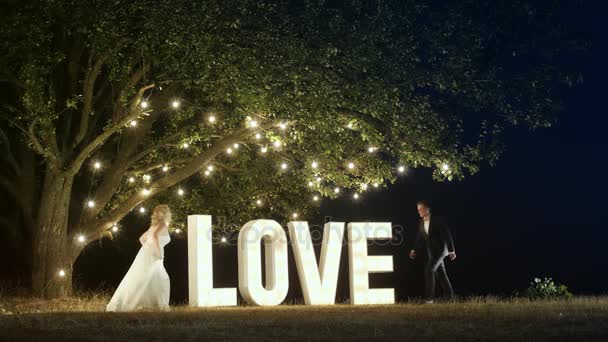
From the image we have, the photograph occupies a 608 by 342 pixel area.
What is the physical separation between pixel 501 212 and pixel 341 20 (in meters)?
28.8

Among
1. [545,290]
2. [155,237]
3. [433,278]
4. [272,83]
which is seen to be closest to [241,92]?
[272,83]

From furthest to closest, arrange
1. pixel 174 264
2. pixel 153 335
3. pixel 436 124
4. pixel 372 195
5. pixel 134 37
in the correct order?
1. pixel 372 195
2. pixel 174 264
3. pixel 436 124
4. pixel 134 37
5. pixel 153 335

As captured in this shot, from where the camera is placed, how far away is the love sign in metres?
19.2

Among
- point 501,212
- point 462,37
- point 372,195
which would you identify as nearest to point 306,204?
point 462,37

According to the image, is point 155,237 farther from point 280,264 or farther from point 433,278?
point 433,278

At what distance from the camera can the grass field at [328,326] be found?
35.4 feet

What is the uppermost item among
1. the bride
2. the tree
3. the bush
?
the tree

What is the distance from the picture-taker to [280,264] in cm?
2005

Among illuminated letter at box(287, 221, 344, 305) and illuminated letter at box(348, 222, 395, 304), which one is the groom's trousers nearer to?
illuminated letter at box(348, 222, 395, 304)

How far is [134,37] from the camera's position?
1911 cm

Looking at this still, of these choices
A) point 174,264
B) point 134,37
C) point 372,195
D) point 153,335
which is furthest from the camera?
point 372,195

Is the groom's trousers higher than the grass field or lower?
higher

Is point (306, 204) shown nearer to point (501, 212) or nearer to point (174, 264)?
point (174, 264)

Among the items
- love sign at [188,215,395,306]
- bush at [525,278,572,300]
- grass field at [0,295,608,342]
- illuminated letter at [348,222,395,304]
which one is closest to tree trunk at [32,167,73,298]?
love sign at [188,215,395,306]
